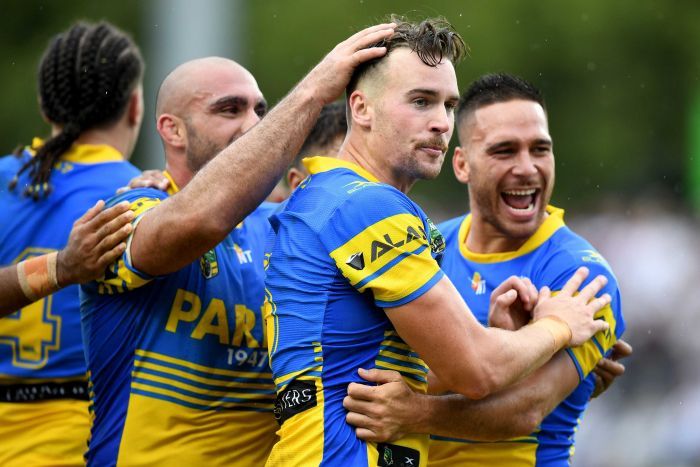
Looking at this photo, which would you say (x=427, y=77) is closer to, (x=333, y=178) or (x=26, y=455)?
(x=333, y=178)

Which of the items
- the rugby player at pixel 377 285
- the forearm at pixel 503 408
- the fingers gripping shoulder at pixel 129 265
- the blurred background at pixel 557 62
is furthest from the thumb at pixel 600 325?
the blurred background at pixel 557 62

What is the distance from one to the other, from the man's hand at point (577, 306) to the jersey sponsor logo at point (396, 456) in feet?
2.81

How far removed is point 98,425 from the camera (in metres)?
5.21

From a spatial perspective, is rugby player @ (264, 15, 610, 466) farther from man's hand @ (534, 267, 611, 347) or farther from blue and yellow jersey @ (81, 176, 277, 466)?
blue and yellow jersey @ (81, 176, 277, 466)

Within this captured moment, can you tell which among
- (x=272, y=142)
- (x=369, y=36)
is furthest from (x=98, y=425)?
(x=369, y=36)

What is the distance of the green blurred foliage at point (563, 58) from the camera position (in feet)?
59.9

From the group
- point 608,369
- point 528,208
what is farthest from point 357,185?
point 608,369

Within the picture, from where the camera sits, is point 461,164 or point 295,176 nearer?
point 461,164

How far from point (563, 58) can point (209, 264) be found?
14367 millimetres

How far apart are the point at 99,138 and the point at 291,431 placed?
2542 mm

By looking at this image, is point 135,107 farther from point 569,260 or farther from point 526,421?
point 526,421

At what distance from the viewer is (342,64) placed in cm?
470

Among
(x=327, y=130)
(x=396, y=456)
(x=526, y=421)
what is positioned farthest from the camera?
(x=327, y=130)

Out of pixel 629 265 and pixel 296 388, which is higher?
pixel 629 265
